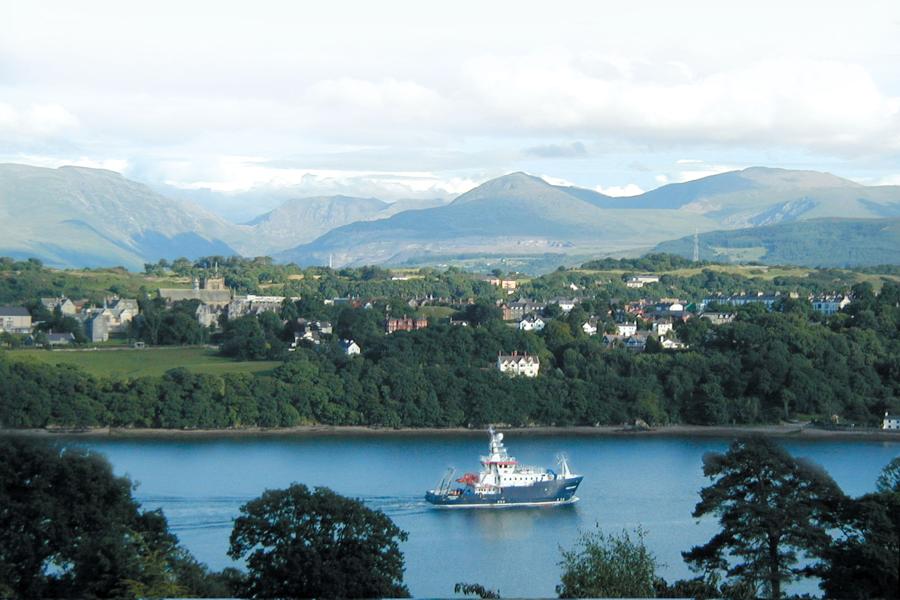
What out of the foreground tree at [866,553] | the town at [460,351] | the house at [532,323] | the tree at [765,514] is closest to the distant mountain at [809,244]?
the town at [460,351]

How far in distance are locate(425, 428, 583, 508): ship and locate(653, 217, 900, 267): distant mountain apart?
120ft

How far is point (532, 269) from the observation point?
45719 mm

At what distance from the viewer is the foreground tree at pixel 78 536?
12.9 ft

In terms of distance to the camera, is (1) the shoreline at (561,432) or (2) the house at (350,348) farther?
(2) the house at (350,348)

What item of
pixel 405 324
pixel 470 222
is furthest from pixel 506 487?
pixel 470 222

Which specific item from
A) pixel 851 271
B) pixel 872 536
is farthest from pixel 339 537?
pixel 851 271

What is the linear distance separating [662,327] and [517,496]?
9.69m

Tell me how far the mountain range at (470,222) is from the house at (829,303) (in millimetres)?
23410

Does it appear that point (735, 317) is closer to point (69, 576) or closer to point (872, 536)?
point (872, 536)

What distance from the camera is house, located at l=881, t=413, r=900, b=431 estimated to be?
1348cm

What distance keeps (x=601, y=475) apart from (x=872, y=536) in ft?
18.8

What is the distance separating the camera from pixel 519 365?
15.2 meters

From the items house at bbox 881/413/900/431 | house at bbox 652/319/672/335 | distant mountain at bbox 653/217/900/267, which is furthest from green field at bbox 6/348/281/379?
distant mountain at bbox 653/217/900/267

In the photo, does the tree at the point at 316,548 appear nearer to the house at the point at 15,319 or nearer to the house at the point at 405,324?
the house at the point at 15,319
